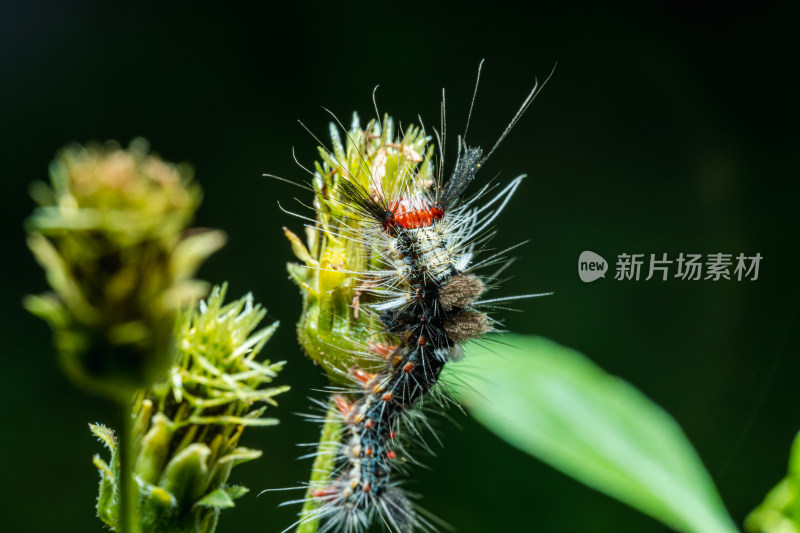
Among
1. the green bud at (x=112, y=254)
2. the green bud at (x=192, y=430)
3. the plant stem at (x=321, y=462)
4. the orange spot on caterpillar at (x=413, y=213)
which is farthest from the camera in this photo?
→ the orange spot on caterpillar at (x=413, y=213)

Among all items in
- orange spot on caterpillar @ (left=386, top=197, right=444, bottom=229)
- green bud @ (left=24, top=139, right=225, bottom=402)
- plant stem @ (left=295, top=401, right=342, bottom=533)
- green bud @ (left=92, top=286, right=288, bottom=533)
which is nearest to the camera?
green bud @ (left=24, top=139, right=225, bottom=402)

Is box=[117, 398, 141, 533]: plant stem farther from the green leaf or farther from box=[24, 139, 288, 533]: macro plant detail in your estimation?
the green leaf

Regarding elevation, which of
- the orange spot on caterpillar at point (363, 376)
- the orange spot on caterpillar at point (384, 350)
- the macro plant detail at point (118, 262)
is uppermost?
the macro plant detail at point (118, 262)

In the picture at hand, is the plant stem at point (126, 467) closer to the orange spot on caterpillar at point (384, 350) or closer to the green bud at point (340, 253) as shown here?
the green bud at point (340, 253)

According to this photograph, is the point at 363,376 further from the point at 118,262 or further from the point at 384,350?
the point at 118,262

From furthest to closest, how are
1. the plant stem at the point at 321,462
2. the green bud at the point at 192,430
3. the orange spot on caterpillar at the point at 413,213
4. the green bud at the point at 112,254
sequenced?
the orange spot on caterpillar at the point at 413,213, the plant stem at the point at 321,462, the green bud at the point at 192,430, the green bud at the point at 112,254

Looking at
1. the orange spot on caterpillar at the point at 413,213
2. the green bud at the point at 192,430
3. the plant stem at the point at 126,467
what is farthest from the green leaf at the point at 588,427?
the plant stem at the point at 126,467

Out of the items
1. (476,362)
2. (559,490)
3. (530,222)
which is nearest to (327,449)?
(476,362)

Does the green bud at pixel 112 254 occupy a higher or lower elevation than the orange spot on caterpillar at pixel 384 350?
higher

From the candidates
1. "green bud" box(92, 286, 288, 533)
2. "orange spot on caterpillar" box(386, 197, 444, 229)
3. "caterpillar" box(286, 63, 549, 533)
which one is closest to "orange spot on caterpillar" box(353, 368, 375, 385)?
"caterpillar" box(286, 63, 549, 533)
